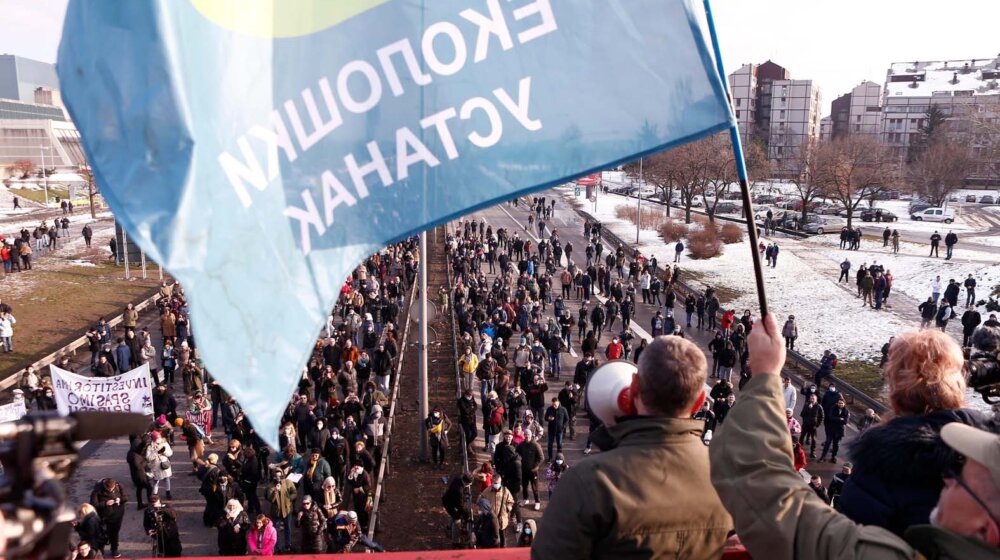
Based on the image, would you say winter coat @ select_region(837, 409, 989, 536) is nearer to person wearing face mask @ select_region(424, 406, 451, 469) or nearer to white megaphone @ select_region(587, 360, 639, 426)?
white megaphone @ select_region(587, 360, 639, 426)

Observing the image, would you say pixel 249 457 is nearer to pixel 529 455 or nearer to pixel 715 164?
pixel 529 455

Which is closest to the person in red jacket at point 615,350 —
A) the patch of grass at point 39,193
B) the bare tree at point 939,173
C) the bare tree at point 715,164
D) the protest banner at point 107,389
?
the protest banner at point 107,389

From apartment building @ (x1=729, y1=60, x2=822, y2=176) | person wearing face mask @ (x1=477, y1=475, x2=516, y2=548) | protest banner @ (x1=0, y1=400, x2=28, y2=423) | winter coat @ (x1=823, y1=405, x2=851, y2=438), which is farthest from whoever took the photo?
apartment building @ (x1=729, y1=60, x2=822, y2=176)

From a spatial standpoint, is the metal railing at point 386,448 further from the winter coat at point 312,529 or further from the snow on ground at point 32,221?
the snow on ground at point 32,221

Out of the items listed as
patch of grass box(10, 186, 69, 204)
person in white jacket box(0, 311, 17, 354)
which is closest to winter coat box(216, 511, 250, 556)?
person in white jacket box(0, 311, 17, 354)

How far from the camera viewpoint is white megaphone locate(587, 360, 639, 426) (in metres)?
2.42

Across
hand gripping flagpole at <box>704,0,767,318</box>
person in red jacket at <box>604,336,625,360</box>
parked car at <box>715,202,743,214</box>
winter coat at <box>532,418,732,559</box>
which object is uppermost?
hand gripping flagpole at <box>704,0,767,318</box>

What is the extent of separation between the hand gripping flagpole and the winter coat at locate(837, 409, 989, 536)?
0.56m

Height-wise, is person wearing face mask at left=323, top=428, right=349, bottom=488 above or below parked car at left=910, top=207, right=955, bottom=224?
below

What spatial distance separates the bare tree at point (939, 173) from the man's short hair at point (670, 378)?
199 ft

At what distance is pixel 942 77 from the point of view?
8631 cm

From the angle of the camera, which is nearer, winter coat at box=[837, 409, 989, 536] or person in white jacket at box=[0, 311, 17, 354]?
winter coat at box=[837, 409, 989, 536]

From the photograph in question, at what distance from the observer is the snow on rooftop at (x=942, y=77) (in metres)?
83.3

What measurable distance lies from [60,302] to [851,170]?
44.2 m
